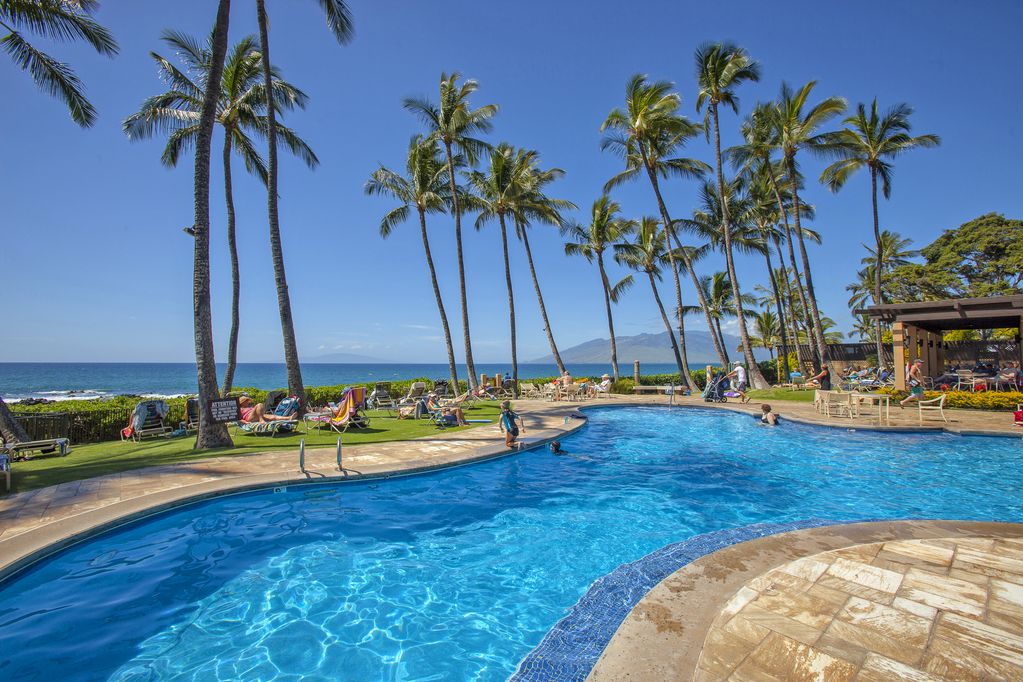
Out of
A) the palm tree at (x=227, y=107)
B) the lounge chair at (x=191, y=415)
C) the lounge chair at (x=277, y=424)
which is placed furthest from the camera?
the palm tree at (x=227, y=107)

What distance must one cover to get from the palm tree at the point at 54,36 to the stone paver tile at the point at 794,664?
1649 cm

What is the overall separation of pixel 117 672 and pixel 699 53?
25.8 meters

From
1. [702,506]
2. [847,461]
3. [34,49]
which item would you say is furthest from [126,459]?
[847,461]

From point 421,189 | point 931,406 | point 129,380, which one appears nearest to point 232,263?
point 421,189

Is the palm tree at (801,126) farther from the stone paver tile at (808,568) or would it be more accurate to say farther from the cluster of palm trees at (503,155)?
the stone paver tile at (808,568)

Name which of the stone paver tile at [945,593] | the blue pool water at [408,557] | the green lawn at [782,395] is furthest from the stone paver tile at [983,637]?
the green lawn at [782,395]

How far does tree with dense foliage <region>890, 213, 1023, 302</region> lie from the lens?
29.8 metres

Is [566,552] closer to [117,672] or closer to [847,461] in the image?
[117,672]

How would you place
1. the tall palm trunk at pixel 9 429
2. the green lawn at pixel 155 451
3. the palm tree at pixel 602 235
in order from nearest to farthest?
the green lawn at pixel 155 451, the tall palm trunk at pixel 9 429, the palm tree at pixel 602 235

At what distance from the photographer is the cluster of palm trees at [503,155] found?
33.5 feet

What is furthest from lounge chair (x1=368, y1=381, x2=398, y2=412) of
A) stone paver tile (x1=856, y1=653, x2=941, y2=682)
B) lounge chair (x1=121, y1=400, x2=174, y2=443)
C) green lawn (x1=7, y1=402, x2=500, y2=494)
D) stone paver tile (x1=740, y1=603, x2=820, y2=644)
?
stone paver tile (x1=856, y1=653, x2=941, y2=682)

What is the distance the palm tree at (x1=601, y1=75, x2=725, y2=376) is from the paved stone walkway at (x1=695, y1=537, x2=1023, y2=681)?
1985cm

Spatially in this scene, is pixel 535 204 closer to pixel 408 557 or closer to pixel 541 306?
pixel 541 306

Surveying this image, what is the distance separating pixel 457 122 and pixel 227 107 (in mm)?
8723
